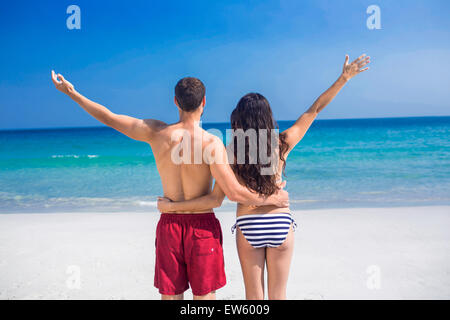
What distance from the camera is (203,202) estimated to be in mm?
2336

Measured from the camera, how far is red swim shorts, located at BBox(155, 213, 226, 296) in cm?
236

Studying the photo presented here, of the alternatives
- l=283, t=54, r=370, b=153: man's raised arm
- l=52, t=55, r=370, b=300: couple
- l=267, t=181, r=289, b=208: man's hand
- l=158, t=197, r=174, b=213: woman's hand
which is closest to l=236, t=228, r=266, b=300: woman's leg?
l=52, t=55, r=370, b=300: couple

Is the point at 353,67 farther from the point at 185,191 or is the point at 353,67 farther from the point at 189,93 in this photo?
the point at 185,191

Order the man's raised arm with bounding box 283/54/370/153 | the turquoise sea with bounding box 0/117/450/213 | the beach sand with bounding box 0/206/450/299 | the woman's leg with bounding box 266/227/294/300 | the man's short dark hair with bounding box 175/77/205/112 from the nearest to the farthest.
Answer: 1. the man's short dark hair with bounding box 175/77/205/112
2. the woman's leg with bounding box 266/227/294/300
3. the man's raised arm with bounding box 283/54/370/153
4. the beach sand with bounding box 0/206/450/299
5. the turquoise sea with bounding box 0/117/450/213

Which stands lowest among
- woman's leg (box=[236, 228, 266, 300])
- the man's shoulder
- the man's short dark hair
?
woman's leg (box=[236, 228, 266, 300])

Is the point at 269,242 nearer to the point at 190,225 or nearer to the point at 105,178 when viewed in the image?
the point at 190,225

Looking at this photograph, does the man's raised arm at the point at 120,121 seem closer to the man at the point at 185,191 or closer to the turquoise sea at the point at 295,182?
the man at the point at 185,191

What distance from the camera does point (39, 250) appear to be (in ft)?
16.8

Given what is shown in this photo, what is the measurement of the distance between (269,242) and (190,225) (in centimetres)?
52

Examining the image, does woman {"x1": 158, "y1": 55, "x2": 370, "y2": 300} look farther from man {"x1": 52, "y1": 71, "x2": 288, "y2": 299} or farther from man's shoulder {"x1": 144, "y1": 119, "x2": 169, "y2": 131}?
man's shoulder {"x1": 144, "y1": 119, "x2": 169, "y2": 131}

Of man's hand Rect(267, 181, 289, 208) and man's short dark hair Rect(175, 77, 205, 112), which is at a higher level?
man's short dark hair Rect(175, 77, 205, 112)

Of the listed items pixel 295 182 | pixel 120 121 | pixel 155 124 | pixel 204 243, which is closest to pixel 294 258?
pixel 204 243

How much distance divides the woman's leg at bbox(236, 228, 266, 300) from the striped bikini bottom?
1.7 inches
